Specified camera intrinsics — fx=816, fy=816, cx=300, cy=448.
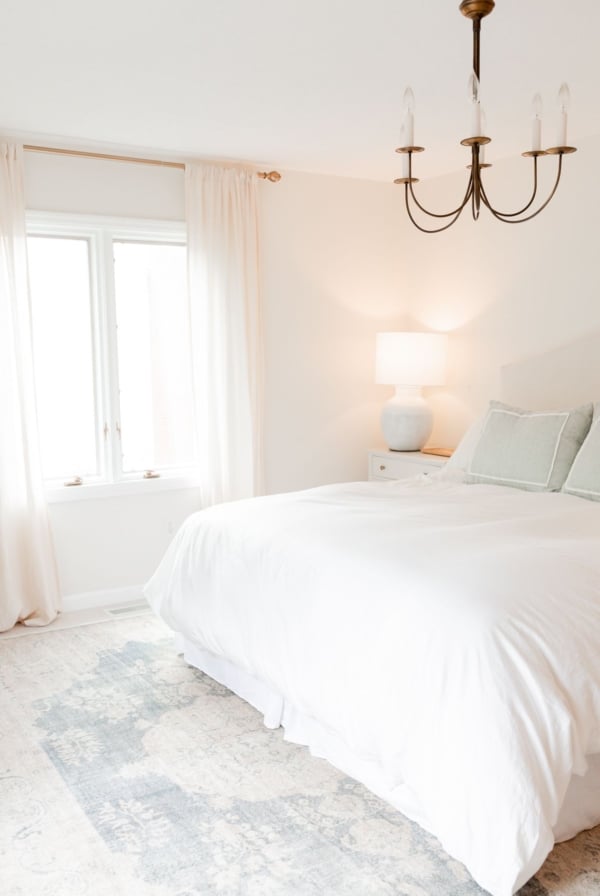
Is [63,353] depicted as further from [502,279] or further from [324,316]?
[502,279]

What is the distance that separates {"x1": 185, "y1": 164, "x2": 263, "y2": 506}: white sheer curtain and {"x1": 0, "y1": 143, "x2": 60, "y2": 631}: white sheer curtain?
0.90 meters

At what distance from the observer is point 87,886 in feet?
6.84

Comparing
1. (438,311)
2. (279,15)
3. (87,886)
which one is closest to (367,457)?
(438,311)

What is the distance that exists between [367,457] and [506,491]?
6.01ft

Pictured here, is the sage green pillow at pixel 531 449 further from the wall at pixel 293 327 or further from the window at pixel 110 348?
the window at pixel 110 348

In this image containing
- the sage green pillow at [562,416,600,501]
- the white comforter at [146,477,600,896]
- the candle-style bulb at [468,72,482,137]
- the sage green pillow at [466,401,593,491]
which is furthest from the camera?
the sage green pillow at [466,401,593,491]

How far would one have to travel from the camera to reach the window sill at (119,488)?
4277 millimetres

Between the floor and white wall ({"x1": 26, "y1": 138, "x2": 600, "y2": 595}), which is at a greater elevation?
white wall ({"x1": 26, "y1": 138, "x2": 600, "y2": 595})

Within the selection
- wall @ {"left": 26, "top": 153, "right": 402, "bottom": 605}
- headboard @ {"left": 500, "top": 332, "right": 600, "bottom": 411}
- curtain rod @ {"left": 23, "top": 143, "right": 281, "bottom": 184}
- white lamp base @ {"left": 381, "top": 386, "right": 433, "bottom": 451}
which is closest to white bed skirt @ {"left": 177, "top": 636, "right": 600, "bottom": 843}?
wall @ {"left": 26, "top": 153, "right": 402, "bottom": 605}

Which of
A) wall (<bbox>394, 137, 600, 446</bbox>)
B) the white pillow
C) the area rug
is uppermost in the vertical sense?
wall (<bbox>394, 137, 600, 446</bbox>)

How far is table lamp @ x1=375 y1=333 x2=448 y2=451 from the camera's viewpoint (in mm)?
4758

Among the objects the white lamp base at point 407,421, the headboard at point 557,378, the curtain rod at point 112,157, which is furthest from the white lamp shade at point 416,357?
the curtain rod at point 112,157

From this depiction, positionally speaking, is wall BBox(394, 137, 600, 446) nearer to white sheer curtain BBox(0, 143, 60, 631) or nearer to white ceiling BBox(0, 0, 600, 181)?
white ceiling BBox(0, 0, 600, 181)

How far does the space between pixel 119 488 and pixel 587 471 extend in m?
2.44
